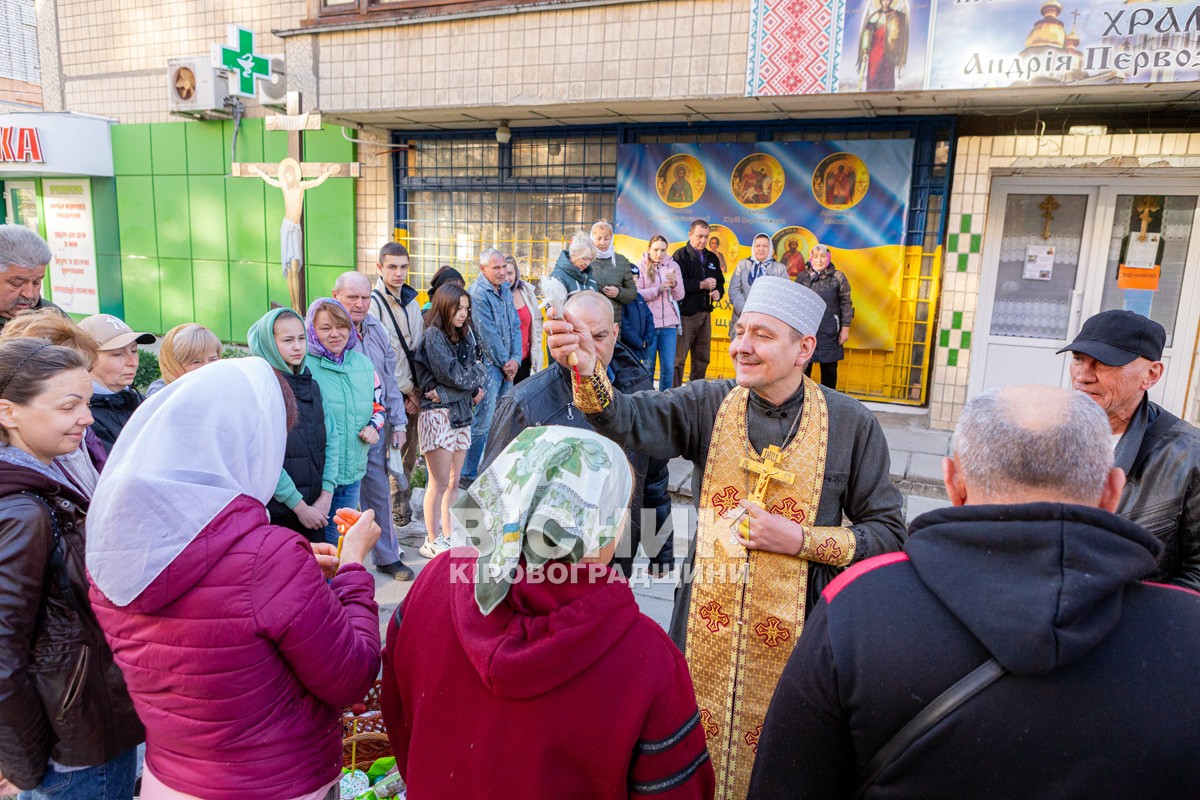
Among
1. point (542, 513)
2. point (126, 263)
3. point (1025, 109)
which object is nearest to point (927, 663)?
point (542, 513)

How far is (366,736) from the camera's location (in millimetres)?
2555

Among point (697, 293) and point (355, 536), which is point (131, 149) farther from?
point (355, 536)

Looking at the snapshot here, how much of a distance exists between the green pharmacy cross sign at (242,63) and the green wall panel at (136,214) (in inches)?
125

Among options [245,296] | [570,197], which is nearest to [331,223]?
[245,296]

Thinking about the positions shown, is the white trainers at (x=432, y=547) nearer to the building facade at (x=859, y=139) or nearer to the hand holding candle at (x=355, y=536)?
the hand holding candle at (x=355, y=536)

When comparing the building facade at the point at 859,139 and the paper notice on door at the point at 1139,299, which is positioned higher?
the building facade at the point at 859,139

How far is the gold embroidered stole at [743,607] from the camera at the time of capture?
2.29 m

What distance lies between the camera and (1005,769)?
111 cm

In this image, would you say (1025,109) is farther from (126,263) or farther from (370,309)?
(126,263)

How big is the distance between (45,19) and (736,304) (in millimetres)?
12819

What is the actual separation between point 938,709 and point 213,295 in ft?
41.1

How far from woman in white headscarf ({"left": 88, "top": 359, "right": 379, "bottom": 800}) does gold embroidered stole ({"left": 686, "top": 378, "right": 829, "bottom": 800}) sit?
109 cm

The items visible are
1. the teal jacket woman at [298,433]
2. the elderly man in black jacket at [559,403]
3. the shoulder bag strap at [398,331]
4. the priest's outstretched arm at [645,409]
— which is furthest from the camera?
the shoulder bag strap at [398,331]

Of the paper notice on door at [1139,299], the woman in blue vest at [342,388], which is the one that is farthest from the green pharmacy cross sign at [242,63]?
the paper notice on door at [1139,299]
